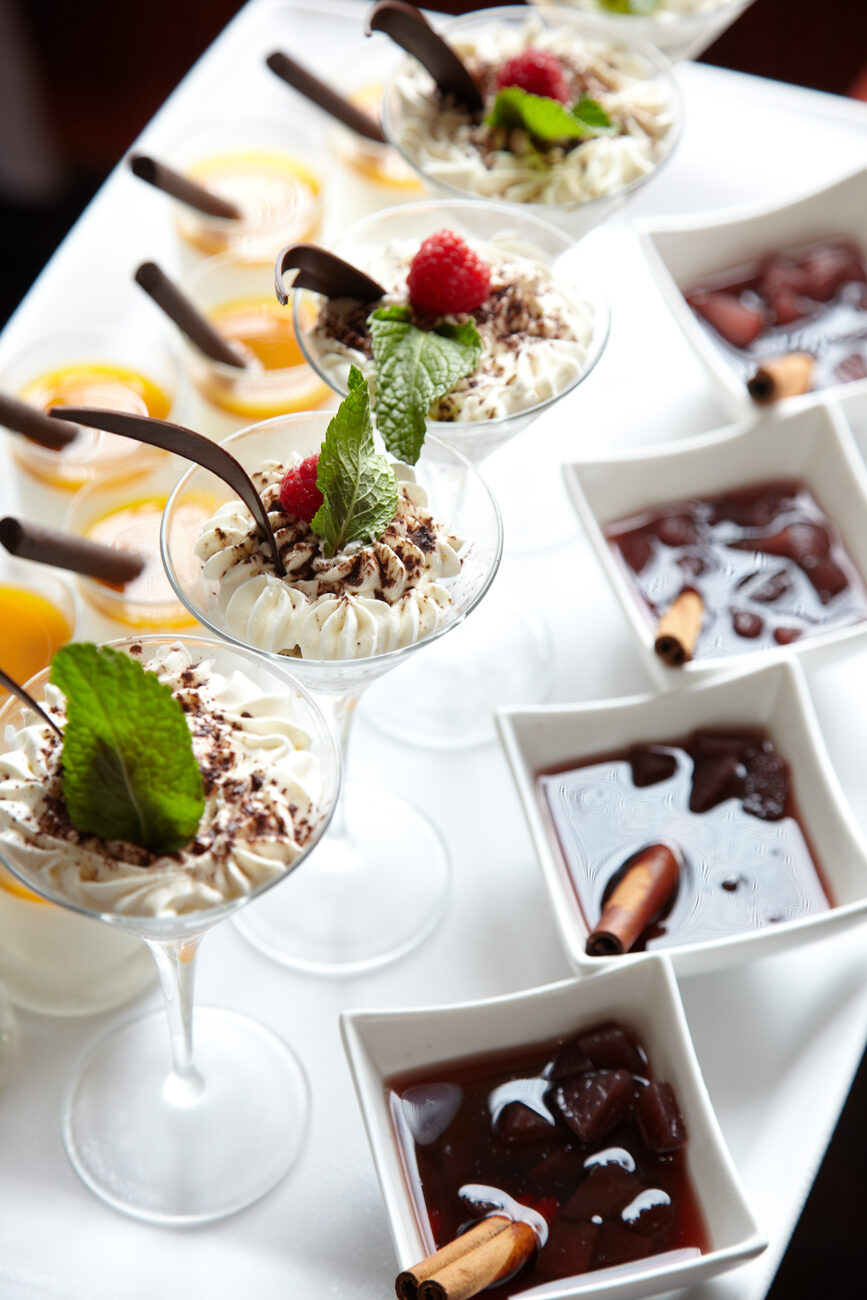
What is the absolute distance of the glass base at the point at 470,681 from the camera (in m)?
1.95

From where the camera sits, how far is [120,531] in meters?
1.93

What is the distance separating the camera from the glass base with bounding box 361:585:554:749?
6.39ft

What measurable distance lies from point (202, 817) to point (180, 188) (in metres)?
1.28

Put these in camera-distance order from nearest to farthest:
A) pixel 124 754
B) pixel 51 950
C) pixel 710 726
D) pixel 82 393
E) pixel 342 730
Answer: pixel 124 754 < pixel 51 950 < pixel 342 730 < pixel 710 726 < pixel 82 393

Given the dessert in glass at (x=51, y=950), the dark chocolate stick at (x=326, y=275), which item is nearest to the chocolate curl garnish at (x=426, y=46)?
the dark chocolate stick at (x=326, y=275)

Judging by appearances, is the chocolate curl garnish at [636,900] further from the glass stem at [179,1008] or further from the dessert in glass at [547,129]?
the dessert in glass at [547,129]

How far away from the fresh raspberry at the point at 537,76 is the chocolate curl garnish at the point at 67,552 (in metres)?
0.99

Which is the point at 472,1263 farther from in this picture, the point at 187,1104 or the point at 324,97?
the point at 324,97

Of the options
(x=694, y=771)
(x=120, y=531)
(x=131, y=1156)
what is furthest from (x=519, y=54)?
(x=131, y=1156)

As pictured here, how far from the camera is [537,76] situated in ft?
6.88

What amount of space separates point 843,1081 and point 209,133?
1.99 m

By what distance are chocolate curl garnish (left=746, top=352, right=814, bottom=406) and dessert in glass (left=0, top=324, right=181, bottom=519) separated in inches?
36.2

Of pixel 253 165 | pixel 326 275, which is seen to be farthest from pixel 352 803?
pixel 253 165

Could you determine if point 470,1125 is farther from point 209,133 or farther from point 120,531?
point 209,133
